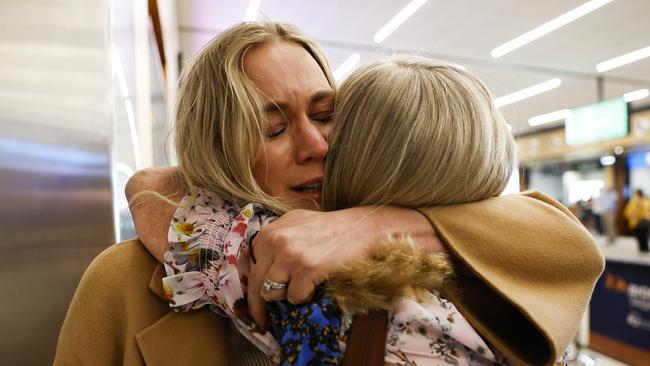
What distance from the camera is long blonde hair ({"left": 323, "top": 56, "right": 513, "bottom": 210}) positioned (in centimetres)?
81

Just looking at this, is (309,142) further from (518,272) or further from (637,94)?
(637,94)

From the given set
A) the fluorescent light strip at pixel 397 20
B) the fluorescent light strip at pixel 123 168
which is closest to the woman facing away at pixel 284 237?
the fluorescent light strip at pixel 123 168

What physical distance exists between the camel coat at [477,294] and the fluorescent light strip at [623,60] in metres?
8.76

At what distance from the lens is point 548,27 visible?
689 centimetres

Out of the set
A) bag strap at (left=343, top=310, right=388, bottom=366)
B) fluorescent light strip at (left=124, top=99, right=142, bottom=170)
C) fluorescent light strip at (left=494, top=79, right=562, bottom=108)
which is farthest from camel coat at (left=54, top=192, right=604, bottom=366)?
fluorescent light strip at (left=494, top=79, right=562, bottom=108)

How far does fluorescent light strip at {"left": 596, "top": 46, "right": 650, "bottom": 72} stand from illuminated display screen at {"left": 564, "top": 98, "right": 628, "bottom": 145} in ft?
3.16

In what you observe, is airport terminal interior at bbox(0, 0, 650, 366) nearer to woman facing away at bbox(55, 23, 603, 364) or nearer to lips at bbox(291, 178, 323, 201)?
woman facing away at bbox(55, 23, 603, 364)

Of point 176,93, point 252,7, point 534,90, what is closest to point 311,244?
point 176,93

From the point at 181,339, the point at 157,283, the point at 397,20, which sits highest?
the point at 397,20

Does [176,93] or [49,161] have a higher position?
[176,93]

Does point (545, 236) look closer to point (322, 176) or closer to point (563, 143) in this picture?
point (322, 176)

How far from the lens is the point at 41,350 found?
787mm

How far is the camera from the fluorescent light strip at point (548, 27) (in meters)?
6.17

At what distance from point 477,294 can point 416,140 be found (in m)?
0.29
